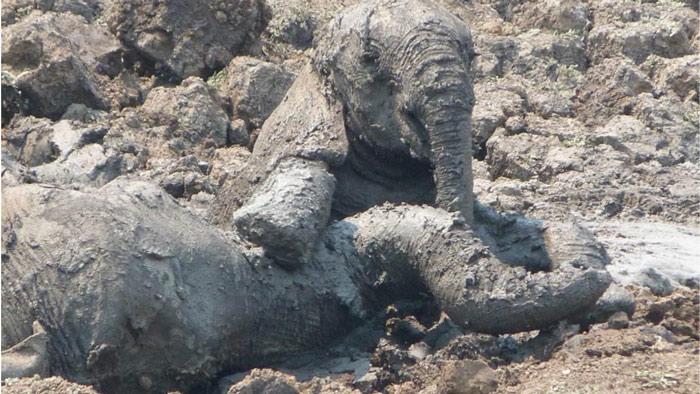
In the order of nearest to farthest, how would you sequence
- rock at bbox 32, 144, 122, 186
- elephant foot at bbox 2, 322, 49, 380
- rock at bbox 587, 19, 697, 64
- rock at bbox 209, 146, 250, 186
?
1. elephant foot at bbox 2, 322, 49, 380
2. rock at bbox 32, 144, 122, 186
3. rock at bbox 209, 146, 250, 186
4. rock at bbox 587, 19, 697, 64

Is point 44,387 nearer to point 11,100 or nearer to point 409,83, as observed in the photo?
point 409,83

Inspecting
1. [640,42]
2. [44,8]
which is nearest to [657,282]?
[640,42]

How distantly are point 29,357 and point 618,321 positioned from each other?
2.32m

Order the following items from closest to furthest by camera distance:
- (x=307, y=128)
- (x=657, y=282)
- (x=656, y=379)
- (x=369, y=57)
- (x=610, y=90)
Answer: (x=656, y=379), (x=657, y=282), (x=369, y=57), (x=307, y=128), (x=610, y=90)

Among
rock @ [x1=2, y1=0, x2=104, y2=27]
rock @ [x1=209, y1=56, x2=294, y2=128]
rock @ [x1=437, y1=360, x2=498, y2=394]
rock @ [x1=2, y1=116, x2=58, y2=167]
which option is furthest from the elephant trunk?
rock @ [x1=2, y1=0, x2=104, y2=27]

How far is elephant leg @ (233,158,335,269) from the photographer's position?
8.48 metres

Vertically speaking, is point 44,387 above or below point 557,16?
below

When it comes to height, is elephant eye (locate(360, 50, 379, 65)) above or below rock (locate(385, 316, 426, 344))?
above

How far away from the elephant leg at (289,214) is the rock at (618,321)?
1311 mm

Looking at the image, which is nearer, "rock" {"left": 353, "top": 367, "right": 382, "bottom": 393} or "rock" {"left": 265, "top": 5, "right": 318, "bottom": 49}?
"rock" {"left": 353, "top": 367, "right": 382, "bottom": 393}

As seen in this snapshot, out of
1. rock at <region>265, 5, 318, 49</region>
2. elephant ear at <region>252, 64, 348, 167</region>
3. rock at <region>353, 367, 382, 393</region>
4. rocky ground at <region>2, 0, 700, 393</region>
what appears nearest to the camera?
rock at <region>353, 367, 382, 393</region>

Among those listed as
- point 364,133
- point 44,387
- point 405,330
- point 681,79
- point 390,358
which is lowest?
point 44,387

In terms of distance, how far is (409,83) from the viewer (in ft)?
28.7

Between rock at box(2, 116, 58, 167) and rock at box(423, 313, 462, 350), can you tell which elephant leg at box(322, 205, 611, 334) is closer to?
rock at box(423, 313, 462, 350)
